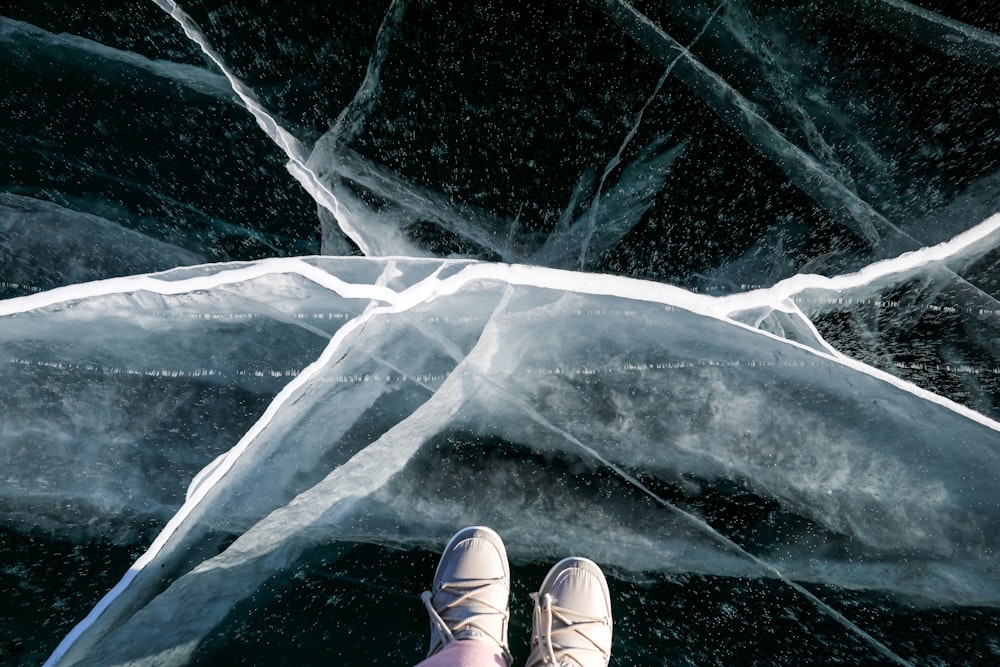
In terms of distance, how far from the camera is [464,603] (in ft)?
3.43

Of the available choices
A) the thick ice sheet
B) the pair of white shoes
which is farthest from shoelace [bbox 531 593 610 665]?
the thick ice sheet

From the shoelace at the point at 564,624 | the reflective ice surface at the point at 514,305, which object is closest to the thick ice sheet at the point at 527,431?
the reflective ice surface at the point at 514,305

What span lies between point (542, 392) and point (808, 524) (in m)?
0.64

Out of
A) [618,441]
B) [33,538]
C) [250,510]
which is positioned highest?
[618,441]

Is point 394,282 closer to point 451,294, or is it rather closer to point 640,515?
point 451,294

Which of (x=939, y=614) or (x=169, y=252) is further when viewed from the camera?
(x=169, y=252)

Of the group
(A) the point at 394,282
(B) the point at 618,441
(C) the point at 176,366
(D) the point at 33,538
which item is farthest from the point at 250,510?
(B) the point at 618,441

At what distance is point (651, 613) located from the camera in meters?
1.09

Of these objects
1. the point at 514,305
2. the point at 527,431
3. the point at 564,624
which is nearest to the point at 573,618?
the point at 564,624

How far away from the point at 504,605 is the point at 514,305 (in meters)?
0.64

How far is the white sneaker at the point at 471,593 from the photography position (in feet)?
3.40

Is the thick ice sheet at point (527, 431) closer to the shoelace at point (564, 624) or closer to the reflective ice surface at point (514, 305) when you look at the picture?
the reflective ice surface at point (514, 305)

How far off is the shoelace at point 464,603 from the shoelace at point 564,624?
78 mm

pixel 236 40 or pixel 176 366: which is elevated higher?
pixel 236 40
